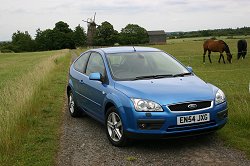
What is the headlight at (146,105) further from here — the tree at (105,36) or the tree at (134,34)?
the tree at (134,34)

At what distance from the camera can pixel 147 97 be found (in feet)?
17.3

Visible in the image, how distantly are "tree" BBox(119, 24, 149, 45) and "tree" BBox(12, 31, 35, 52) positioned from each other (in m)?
34.0

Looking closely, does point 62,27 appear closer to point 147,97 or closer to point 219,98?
point 219,98

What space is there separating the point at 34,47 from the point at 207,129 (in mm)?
120243

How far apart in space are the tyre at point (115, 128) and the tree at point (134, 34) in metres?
99.8

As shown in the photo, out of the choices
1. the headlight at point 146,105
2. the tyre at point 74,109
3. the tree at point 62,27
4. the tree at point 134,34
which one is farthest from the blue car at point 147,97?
the tree at point 62,27

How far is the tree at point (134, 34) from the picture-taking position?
10671cm

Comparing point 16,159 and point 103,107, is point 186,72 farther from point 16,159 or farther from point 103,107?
point 16,159

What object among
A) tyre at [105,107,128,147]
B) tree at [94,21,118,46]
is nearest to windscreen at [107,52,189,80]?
tyre at [105,107,128,147]

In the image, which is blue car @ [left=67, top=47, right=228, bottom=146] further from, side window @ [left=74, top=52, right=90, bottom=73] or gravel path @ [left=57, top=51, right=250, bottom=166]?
side window @ [left=74, top=52, right=90, bottom=73]

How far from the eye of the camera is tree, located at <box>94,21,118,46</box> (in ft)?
319

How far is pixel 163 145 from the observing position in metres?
5.80

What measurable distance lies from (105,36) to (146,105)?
9528 cm

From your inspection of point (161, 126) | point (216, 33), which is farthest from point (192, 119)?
point (216, 33)
